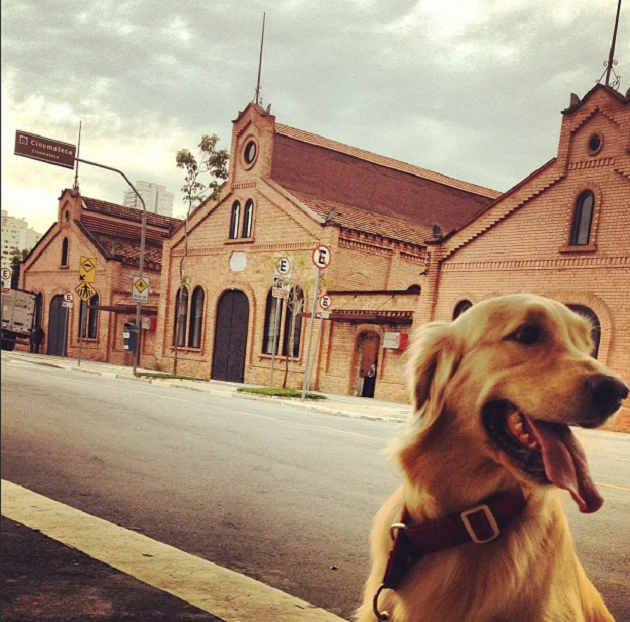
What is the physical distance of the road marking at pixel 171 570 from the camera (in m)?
2.55

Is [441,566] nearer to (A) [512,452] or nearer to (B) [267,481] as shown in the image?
(A) [512,452]

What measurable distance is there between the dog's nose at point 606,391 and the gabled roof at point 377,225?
50.4 inches

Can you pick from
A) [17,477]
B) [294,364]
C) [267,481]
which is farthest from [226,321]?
[294,364]

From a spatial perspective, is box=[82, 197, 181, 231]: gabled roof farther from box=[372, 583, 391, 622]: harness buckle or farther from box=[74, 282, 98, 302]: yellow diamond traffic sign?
box=[372, 583, 391, 622]: harness buckle

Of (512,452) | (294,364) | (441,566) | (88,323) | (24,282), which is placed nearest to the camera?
(512,452)

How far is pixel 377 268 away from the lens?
3389 mm

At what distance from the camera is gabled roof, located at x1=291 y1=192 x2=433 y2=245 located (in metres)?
2.50

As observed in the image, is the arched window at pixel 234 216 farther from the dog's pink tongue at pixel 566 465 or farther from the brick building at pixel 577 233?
the dog's pink tongue at pixel 566 465

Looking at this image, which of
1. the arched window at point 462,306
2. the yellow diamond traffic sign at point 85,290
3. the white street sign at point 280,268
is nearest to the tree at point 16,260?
the yellow diamond traffic sign at point 85,290

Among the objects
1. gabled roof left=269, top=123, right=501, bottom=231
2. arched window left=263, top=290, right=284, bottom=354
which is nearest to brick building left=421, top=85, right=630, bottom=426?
gabled roof left=269, top=123, right=501, bottom=231

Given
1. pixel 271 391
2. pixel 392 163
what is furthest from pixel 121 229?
pixel 271 391

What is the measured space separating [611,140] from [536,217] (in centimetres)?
31

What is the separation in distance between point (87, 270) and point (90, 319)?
646 mm

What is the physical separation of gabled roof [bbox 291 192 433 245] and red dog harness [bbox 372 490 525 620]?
1109mm
